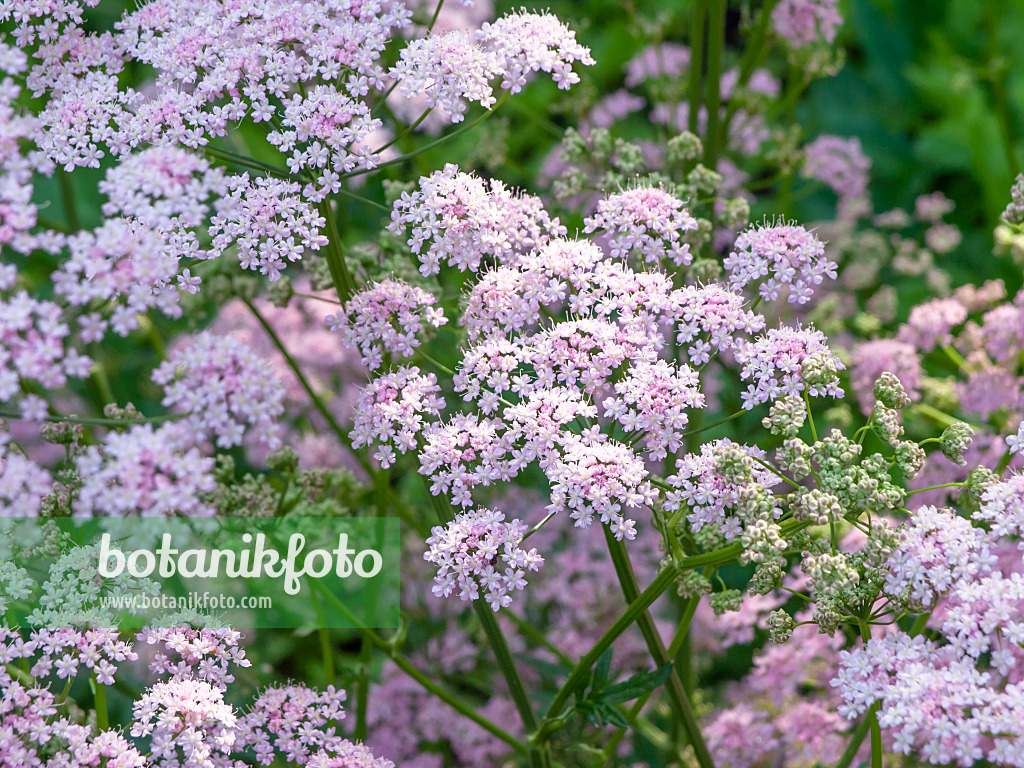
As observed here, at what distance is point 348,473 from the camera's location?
3156mm

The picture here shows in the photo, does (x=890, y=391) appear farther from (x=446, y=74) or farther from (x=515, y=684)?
(x=446, y=74)

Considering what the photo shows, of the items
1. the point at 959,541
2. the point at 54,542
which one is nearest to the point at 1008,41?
the point at 959,541

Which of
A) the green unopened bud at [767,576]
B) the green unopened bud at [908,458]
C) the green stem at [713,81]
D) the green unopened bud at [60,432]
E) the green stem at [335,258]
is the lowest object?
the green unopened bud at [767,576]

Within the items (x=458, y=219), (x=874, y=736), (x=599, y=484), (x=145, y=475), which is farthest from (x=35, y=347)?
(x=874, y=736)

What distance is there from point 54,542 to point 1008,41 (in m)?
6.26

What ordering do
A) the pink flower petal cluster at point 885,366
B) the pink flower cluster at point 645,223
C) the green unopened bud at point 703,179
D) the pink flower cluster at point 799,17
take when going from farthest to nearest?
1. the pink flower cluster at point 799,17
2. the pink flower petal cluster at point 885,366
3. the green unopened bud at point 703,179
4. the pink flower cluster at point 645,223

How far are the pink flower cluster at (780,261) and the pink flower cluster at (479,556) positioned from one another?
0.95m

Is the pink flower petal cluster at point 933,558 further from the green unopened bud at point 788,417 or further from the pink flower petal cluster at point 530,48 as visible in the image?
the pink flower petal cluster at point 530,48

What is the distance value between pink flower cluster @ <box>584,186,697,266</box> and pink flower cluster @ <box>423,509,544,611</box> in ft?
2.78

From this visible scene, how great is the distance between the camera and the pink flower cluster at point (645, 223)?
266 cm

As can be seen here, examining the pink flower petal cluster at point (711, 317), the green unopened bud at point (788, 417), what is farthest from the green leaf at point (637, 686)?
the pink flower petal cluster at point (711, 317)

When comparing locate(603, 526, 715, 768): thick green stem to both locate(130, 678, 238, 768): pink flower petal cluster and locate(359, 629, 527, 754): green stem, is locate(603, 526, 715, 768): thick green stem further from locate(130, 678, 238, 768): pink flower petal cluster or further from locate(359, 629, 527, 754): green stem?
locate(130, 678, 238, 768): pink flower petal cluster

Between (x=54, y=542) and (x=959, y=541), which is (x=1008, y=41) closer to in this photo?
(x=959, y=541)

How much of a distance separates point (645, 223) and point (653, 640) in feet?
3.75
